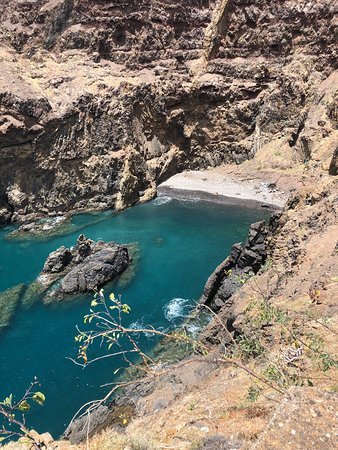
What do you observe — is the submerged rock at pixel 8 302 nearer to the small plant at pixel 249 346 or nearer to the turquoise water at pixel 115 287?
the turquoise water at pixel 115 287

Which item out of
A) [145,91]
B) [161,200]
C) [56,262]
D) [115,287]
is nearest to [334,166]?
[115,287]

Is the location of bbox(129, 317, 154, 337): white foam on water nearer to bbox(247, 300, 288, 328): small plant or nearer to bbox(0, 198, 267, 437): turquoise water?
bbox(0, 198, 267, 437): turquoise water

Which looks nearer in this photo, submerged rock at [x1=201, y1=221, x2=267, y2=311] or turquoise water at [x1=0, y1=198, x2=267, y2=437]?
turquoise water at [x1=0, y1=198, x2=267, y2=437]

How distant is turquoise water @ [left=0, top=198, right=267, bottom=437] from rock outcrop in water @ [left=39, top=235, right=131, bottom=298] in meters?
1.49

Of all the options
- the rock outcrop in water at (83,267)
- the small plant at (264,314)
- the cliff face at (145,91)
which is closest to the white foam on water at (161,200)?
the cliff face at (145,91)

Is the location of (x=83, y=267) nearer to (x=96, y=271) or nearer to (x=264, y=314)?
(x=96, y=271)

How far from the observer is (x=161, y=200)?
2352 inches

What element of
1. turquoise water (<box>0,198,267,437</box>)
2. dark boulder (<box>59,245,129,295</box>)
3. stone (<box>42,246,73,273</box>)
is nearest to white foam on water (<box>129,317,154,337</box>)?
turquoise water (<box>0,198,267,437</box>)

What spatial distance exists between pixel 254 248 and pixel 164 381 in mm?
13709

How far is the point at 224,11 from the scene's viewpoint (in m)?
62.8

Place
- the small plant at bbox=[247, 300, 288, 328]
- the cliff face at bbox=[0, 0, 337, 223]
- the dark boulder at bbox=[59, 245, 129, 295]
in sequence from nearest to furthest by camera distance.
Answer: the small plant at bbox=[247, 300, 288, 328], the dark boulder at bbox=[59, 245, 129, 295], the cliff face at bbox=[0, 0, 337, 223]

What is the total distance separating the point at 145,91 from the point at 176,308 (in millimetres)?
40006

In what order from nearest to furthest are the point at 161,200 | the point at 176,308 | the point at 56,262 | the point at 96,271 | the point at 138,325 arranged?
1. the point at 138,325
2. the point at 176,308
3. the point at 96,271
4. the point at 56,262
5. the point at 161,200

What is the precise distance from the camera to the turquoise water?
2420 centimetres
